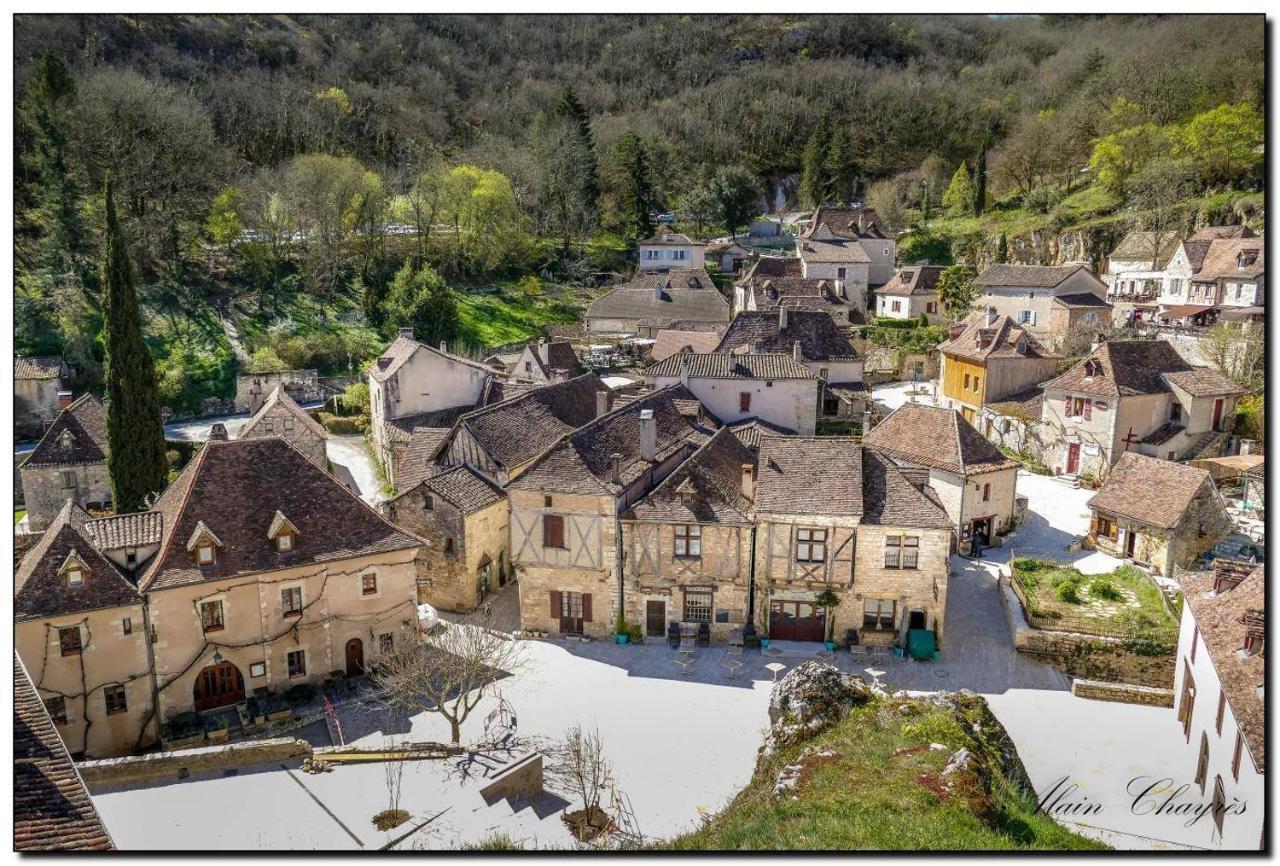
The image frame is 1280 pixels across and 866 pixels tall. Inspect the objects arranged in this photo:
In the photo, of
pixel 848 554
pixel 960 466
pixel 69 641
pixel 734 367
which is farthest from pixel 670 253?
pixel 69 641

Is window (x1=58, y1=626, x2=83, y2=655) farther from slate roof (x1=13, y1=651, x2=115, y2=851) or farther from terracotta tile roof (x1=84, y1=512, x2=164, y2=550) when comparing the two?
slate roof (x1=13, y1=651, x2=115, y2=851)

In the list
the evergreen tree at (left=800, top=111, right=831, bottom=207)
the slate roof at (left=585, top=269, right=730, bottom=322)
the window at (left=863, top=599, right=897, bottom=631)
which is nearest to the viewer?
the window at (left=863, top=599, right=897, bottom=631)

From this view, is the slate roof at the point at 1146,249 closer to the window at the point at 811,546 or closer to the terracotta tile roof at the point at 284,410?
the window at the point at 811,546

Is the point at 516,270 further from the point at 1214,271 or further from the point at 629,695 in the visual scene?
the point at 629,695

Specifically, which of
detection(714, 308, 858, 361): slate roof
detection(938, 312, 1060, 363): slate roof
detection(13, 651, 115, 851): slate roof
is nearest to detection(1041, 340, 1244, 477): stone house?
detection(938, 312, 1060, 363): slate roof

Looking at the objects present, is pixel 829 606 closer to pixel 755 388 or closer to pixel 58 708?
pixel 755 388

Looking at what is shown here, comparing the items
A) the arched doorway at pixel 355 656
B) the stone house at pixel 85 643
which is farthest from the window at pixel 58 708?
the arched doorway at pixel 355 656
